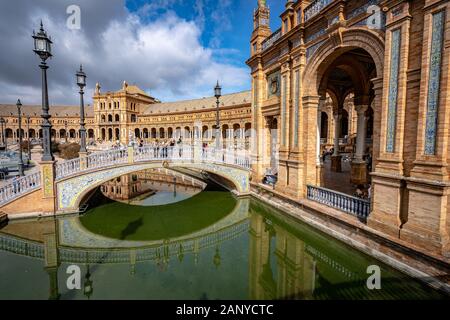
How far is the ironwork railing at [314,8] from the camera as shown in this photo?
8551mm

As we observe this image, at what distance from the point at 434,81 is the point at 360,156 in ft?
22.0

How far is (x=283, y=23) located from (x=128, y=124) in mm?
63195

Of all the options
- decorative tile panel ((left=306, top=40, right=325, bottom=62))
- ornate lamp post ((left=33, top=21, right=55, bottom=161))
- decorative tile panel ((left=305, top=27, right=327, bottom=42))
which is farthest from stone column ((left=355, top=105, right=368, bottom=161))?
ornate lamp post ((left=33, top=21, right=55, bottom=161))

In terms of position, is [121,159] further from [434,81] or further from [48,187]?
[434,81]

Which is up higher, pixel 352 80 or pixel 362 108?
pixel 352 80

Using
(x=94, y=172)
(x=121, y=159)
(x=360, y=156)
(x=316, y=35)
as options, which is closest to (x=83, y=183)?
(x=94, y=172)

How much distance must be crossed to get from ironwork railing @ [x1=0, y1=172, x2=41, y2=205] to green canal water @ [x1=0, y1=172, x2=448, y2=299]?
3.61ft

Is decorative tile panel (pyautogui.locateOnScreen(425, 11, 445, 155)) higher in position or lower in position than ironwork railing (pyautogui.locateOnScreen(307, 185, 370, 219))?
higher

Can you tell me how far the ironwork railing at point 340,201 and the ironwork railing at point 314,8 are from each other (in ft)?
21.5

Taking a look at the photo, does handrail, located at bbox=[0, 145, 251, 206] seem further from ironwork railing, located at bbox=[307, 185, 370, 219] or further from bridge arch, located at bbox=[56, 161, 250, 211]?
ironwork railing, located at bbox=[307, 185, 370, 219]

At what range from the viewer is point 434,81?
17.5ft

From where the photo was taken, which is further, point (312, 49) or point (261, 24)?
point (261, 24)

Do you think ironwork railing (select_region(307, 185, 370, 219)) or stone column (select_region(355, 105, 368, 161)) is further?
stone column (select_region(355, 105, 368, 161))

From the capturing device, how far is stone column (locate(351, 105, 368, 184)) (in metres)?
11.4
